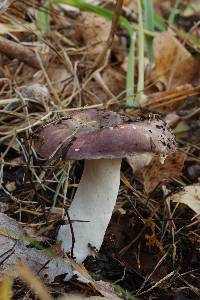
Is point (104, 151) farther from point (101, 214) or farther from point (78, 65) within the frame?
point (78, 65)

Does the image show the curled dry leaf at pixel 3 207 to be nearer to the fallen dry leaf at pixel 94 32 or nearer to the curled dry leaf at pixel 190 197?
the curled dry leaf at pixel 190 197

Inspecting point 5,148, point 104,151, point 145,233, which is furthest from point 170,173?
point 104,151

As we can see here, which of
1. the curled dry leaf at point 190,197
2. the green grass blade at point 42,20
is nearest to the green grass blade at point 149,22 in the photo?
the green grass blade at point 42,20

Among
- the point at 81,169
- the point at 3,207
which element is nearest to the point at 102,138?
the point at 3,207

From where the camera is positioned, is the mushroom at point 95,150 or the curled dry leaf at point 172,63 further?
the curled dry leaf at point 172,63

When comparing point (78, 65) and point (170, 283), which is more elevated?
point (78, 65)

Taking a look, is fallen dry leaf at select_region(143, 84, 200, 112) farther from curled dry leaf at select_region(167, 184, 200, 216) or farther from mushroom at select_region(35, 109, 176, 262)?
mushroom at select_region(35, 109, 176, 262)
